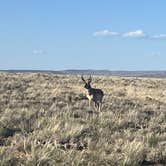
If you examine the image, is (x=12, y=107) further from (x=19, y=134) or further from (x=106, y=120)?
(x=19, y=134)

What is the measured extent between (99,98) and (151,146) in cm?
900

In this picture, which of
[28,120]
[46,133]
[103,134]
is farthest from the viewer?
[28,120]

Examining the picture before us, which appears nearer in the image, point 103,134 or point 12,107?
point 103,134

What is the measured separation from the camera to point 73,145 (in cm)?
1086

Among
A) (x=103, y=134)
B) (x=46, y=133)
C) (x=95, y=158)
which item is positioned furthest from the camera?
(x=103, y=134)

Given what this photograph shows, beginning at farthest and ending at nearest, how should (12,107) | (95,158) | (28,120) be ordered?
1. (12,107)
2. (28,120)
3. (95,158)

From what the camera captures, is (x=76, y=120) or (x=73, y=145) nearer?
(x=73, y=145)

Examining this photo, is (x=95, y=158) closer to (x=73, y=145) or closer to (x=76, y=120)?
(x=73, y=145)

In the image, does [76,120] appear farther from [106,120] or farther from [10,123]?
[10,123]

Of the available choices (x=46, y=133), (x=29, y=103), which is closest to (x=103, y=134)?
(x=46, y=133)

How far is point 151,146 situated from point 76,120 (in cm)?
415

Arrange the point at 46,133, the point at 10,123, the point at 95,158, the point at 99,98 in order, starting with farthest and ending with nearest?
the point at 99,98, the point at 10,123, the point at 46,133, the point at 95,158

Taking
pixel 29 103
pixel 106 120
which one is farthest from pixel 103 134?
pixel 29 103

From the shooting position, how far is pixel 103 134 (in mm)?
12648
